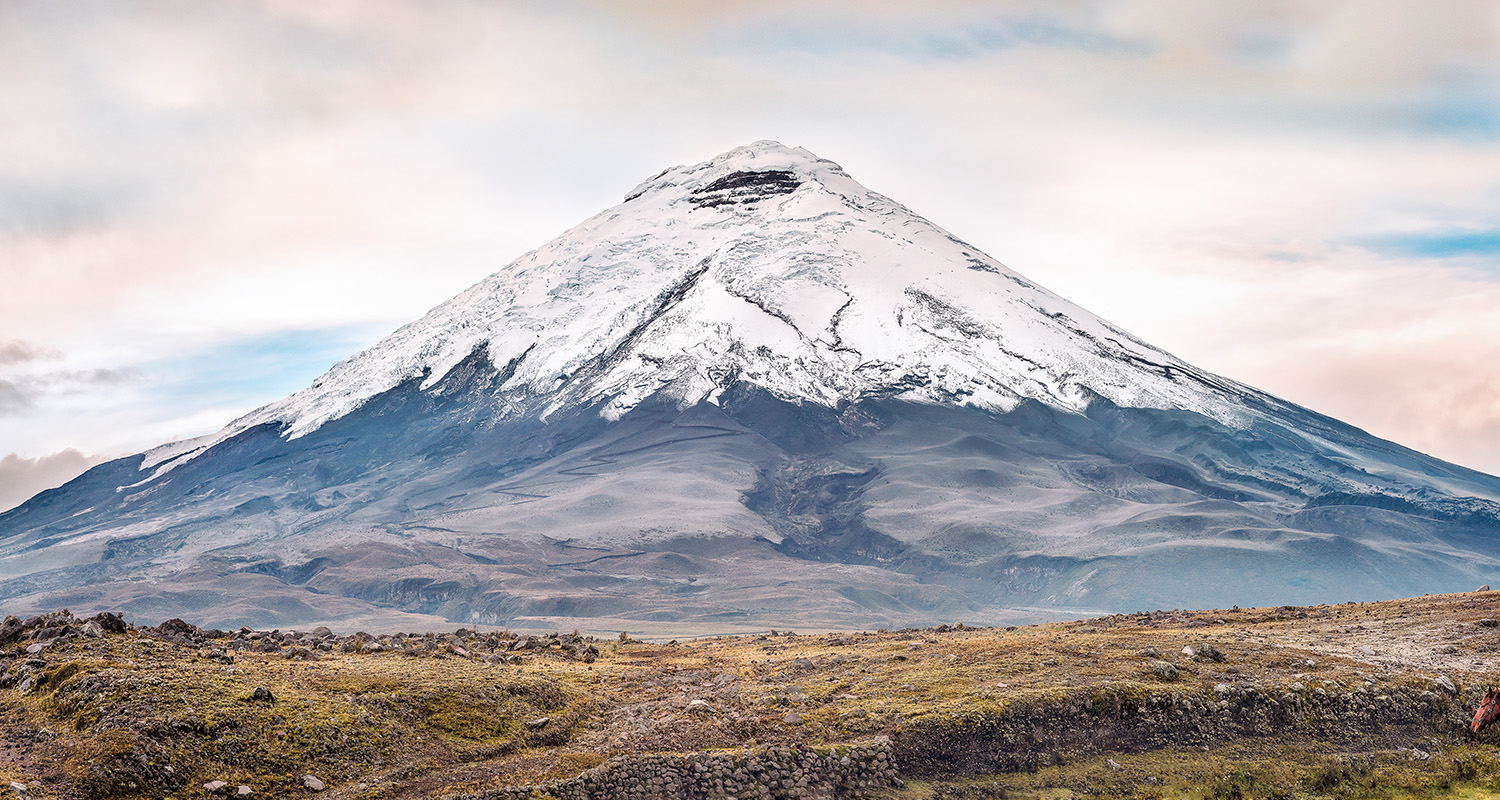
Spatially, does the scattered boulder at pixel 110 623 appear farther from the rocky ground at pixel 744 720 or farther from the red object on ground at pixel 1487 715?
the red object on ground at pixel 1487 715

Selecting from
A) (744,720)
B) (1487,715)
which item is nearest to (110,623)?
(744,720)

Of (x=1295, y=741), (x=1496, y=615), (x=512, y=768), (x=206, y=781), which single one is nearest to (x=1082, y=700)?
(x=1295, y=741)

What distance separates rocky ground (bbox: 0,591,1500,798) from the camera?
2441 cm

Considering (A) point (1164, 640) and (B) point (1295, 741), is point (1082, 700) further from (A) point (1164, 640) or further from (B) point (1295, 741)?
(A) point (1164, 640)

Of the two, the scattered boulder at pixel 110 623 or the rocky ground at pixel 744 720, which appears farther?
the scattered boulder at pixel 110 623

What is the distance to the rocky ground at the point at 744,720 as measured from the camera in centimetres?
2441

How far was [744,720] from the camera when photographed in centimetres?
2906

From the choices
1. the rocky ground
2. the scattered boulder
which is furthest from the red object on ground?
the scattered boulder

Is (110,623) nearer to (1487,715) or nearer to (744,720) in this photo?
(744,720)

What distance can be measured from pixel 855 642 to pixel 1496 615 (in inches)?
895

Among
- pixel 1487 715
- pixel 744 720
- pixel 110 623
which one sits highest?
pixel 110 623

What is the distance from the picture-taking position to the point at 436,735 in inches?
1075

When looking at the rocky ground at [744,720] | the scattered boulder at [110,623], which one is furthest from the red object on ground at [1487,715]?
the scattered boulder at [110,623]

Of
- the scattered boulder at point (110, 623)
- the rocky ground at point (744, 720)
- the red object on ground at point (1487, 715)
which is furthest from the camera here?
the scattered boulder at point (110, 623)
